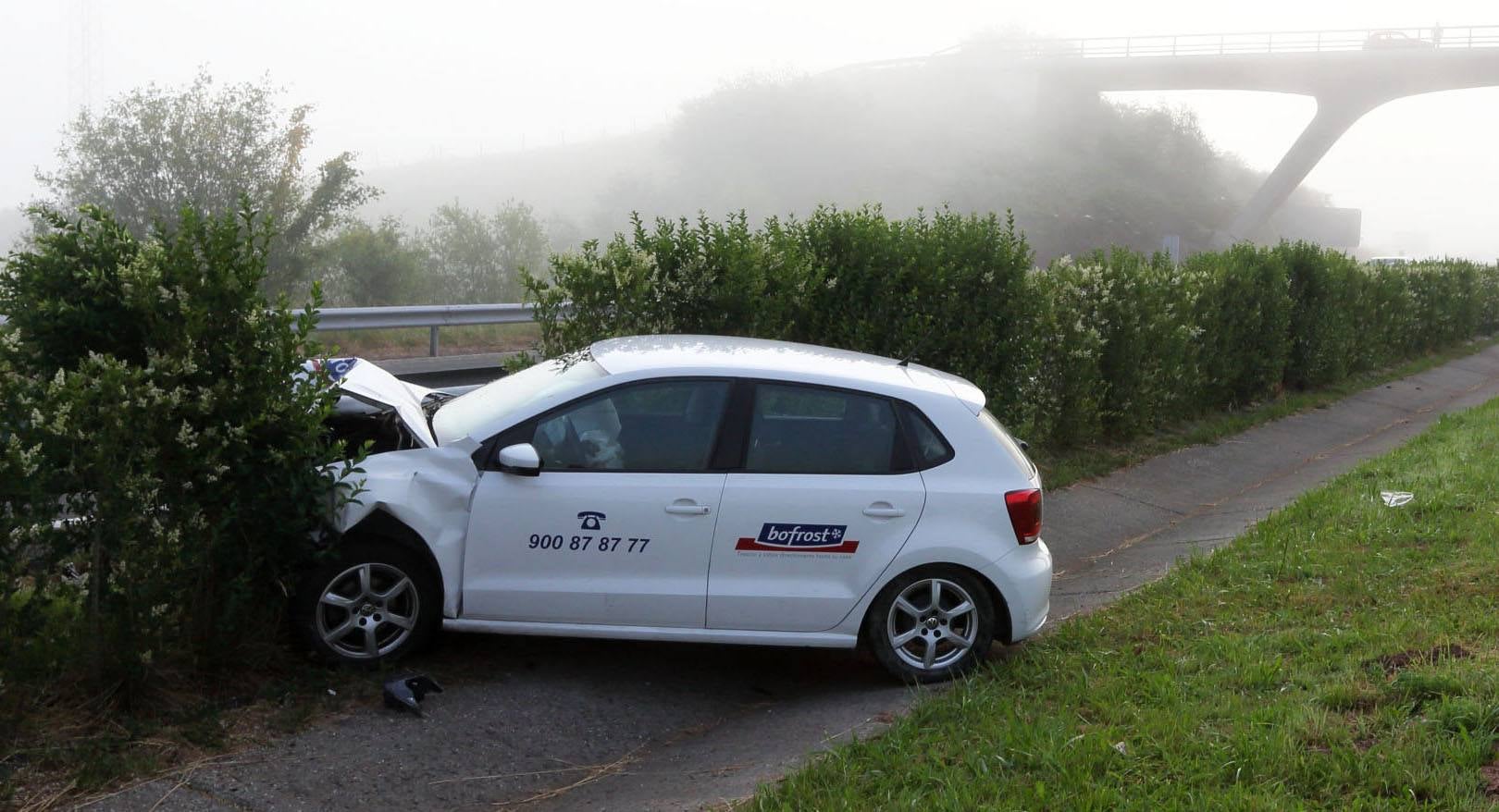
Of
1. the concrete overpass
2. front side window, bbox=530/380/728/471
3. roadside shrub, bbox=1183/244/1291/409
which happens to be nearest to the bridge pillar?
the concrete overpass

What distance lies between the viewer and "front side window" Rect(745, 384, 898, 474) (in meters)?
6.03

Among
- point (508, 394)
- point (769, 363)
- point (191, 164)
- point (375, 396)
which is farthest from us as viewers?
point (191, 164)

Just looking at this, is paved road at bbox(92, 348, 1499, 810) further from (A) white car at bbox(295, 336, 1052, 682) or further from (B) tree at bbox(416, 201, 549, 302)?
(B) tree at bbox(416, 201, 549, 302)

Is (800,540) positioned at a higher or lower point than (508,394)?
lower

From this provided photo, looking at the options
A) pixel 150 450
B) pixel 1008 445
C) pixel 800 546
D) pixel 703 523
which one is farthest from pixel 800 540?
pixel 150 450

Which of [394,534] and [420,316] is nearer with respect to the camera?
[394,534]

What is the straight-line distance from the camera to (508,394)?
6.50 metres

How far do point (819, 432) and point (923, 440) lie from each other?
499mm

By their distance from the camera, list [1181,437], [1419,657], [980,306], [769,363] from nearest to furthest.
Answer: [1419,657]
[769,363]
[980,306]
[1181,437]

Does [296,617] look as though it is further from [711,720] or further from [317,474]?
[711,720]

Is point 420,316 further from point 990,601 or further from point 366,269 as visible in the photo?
point 366,269

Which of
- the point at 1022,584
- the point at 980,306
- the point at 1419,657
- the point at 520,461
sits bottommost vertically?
the point at 1419,657

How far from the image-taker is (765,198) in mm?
68875

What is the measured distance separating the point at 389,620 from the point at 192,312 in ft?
5.09
